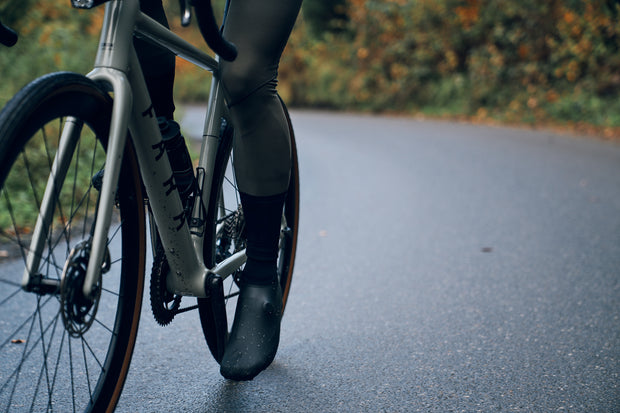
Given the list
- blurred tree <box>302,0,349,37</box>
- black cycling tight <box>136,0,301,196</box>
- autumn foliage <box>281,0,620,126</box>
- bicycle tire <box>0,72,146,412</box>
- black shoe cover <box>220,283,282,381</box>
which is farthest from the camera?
blurred tree <box>302,0,349,37</box>

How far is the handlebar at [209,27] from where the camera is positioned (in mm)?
1456

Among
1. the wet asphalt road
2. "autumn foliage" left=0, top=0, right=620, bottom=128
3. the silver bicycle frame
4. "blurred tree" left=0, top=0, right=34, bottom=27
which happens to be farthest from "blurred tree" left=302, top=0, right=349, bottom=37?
the silver bicycle frame

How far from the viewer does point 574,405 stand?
6.63ft

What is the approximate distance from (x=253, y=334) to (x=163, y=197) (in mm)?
552

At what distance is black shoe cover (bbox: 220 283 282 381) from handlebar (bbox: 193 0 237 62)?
0.80m

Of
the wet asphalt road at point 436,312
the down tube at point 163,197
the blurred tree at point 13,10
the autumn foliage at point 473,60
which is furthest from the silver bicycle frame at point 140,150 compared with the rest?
the autumn foliage at point 473,60

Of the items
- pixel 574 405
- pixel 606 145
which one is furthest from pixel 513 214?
pixel 606 145

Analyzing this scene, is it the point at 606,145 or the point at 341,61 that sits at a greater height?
the point at 606,145

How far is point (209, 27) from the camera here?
1493mm

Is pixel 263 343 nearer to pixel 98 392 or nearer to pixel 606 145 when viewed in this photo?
pixel 98 392

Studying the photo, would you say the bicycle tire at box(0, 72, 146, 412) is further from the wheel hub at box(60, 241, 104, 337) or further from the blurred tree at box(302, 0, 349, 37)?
the blurred tree at box(302, 0, 349, 37)

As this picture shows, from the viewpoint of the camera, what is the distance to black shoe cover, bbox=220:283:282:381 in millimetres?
1955

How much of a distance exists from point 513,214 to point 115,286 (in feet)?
12.4

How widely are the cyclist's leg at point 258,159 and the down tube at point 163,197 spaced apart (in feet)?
0.67
